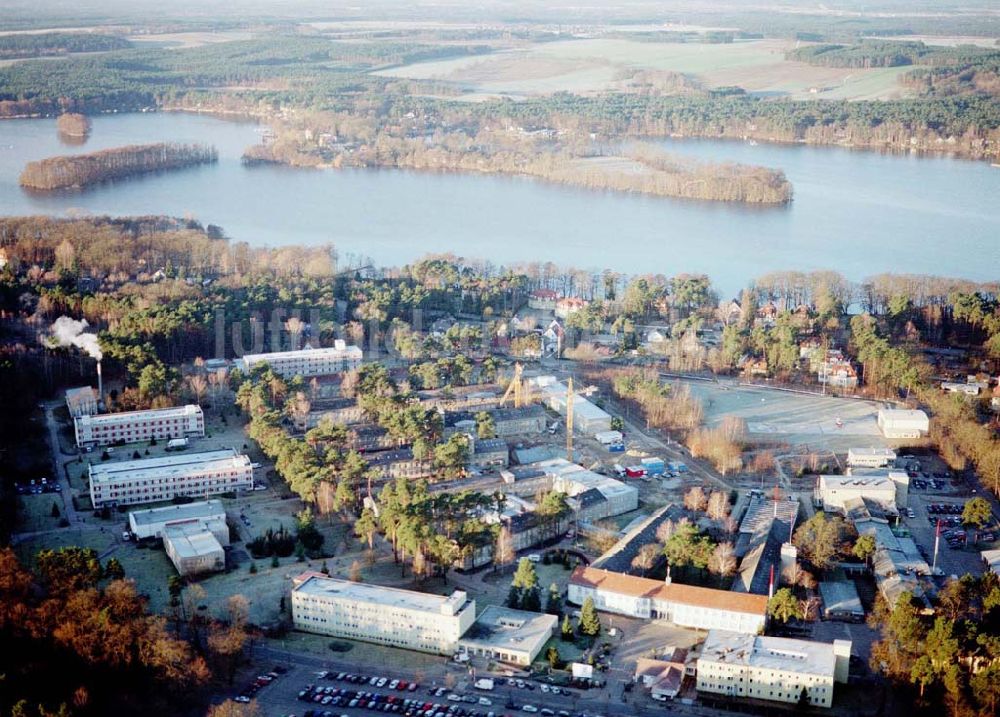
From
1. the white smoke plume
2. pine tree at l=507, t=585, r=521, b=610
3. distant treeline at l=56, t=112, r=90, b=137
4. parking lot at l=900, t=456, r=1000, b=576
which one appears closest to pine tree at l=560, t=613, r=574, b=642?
pine tree at l=507, t=585, r=521, b=610

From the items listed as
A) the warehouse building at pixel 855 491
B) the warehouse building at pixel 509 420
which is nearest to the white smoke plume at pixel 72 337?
the warehouse building at pixel 509 420

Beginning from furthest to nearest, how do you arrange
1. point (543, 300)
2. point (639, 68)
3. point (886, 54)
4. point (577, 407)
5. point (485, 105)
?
1. point (639, 68)
2. point (886, 54)
3. point (485, 105)
4. point (543, 300)
5. point (577, 407)

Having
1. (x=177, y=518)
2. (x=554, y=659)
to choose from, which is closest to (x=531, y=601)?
(x=554, y=659)

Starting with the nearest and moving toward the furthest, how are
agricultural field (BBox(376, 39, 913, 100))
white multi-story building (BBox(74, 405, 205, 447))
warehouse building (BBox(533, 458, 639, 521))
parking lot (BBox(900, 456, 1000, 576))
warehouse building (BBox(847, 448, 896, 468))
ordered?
parking lot (BBox(900, 456, 1000, 576))
warehouse building (BBox(533, 458, 639, 521))
warehouse building (BBox(847, 448, 896, 468))
white multi-story building (BBox(74, 405, 205, 447))
agricultural field (BBox(376, 39, 913, 100))

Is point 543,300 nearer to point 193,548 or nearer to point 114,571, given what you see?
point 193,548

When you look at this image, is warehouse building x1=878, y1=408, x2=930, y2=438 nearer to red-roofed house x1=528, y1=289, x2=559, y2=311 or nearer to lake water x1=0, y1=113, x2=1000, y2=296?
red-roofed house x1=528, y1=289, x2=559, y2=311
